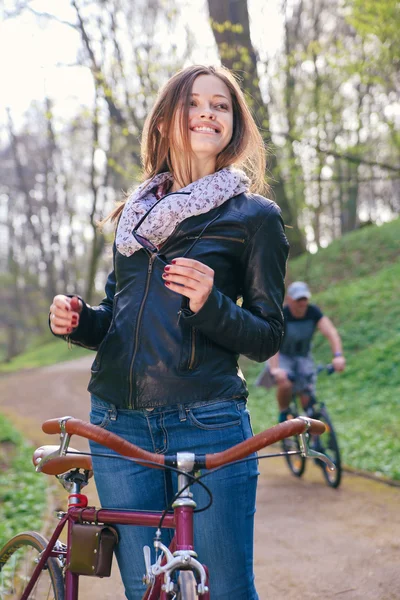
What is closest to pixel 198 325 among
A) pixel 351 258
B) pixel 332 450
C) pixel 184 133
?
pixel 184 133

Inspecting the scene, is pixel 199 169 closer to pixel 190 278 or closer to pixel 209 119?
pixel 209 119

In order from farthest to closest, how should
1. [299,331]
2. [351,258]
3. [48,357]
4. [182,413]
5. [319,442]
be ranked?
[48,357] < [351,258] < [299,331] < [319,442] < [182,413]

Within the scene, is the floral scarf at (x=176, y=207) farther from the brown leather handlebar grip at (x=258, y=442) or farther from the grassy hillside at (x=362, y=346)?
the grassy hillside at (x=362, y=346)

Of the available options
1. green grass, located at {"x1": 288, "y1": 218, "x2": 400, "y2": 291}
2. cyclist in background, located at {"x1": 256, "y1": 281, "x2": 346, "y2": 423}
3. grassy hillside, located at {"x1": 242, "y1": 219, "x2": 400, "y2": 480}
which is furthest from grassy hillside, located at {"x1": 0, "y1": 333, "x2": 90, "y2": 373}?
cyclist in background, located at {"x1": 256, "y1": 281, "x2": 346, "y2": 423}

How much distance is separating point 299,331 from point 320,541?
2770 mm

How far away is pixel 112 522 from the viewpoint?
2139 mm

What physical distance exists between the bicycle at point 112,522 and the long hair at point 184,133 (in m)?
0.92

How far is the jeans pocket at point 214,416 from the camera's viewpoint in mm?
2092

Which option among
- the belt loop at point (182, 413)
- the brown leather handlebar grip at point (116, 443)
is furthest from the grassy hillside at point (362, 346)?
the brown leather handlebar grip at point (116, 443)

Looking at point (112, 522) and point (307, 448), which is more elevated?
point (307, 448)

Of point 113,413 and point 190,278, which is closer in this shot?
point 190,278

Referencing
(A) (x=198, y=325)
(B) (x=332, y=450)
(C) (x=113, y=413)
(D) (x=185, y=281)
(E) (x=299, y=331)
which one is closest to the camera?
(D) (x=185, y=281)

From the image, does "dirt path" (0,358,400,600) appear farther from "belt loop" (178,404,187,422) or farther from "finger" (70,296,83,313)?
"finger" (70,296,83,313)

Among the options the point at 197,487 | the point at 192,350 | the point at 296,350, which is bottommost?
the point at 296,350
